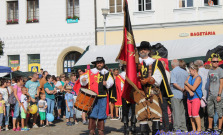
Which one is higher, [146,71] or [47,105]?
[146,71]

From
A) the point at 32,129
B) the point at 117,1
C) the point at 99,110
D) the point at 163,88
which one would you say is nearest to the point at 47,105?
the point at 32,129

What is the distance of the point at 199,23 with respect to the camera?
23109 millimetres

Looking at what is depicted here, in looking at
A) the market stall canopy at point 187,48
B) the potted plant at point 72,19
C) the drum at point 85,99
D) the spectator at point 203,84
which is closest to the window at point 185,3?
the market stall canopy at point 187,48

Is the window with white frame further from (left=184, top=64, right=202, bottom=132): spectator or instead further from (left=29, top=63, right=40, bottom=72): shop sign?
(left=184, top=64, right=202, bottom=132): spectator

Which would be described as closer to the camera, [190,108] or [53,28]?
[190,108]

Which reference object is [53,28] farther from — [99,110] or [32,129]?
[99,110]

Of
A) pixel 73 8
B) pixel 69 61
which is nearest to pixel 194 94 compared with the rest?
pixel 69 61

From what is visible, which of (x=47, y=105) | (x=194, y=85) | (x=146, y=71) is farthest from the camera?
(x=47, y=105)

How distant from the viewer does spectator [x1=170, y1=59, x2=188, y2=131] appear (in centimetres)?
1022

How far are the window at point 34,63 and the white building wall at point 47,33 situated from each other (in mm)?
280

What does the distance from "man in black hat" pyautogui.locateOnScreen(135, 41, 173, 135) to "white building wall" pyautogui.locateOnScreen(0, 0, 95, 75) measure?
17281mm

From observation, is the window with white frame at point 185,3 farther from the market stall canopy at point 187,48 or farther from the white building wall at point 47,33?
the market stall canopy at point 187,48

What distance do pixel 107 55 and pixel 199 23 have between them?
7268mm

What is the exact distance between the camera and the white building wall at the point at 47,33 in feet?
82.1
